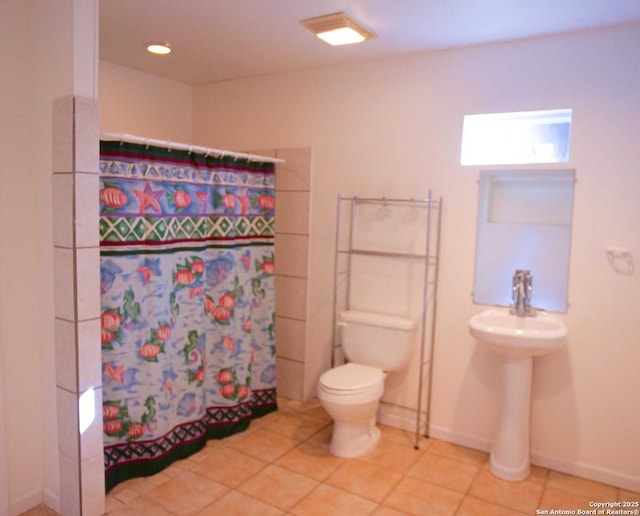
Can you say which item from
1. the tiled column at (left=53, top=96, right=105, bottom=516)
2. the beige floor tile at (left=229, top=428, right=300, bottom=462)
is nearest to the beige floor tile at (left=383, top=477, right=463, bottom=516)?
the beige floor tile at (left=229, top=428, right=300, bottom=462)

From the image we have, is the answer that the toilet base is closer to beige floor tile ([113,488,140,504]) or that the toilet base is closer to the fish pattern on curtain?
the fish pattern on curtain

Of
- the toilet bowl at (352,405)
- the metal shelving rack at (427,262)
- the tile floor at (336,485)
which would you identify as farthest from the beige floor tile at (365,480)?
the metal shelving rack at (427,262)

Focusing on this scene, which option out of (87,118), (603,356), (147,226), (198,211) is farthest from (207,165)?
(603,356)

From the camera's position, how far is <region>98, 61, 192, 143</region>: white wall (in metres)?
3.28

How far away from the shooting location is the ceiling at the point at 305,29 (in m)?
2.26

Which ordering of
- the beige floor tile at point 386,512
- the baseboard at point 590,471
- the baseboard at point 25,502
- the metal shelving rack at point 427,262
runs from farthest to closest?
the metal shelving rack at point 427,262 → the baseboard at point 590,471 → the beige floor tile at point 386,512 → the baseboard at point 25,502

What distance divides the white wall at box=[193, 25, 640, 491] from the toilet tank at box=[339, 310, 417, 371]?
212mm

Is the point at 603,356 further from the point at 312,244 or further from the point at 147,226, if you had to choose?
the point at 147,226

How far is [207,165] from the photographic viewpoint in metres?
2.76

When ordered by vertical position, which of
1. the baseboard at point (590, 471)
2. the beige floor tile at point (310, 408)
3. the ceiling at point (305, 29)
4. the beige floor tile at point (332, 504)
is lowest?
the beige floor tile at point (332, 504)

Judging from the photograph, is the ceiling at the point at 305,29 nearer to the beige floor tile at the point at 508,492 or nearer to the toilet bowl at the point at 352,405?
the toilet bowl at the point at 352,405

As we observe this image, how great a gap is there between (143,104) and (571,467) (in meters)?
3.46

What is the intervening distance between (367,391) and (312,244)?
1.12 metres

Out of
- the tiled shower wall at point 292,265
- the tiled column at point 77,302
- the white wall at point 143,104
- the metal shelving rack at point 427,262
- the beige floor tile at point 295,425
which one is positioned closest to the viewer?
the tiled column at point 77,302
